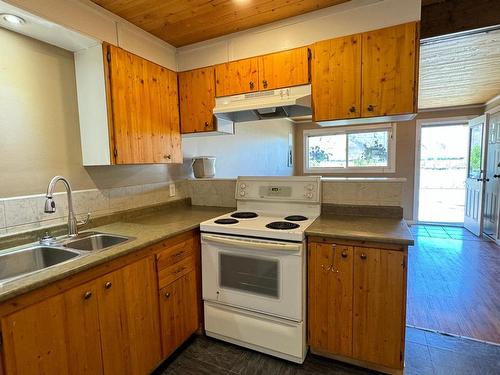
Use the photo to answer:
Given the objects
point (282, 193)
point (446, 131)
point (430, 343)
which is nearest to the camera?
point (430, 343)

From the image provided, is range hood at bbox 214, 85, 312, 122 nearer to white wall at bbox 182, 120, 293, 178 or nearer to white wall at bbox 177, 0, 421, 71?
white wall at bbox 177, 0, 421, 71

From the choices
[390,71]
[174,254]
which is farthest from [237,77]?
[174,254]

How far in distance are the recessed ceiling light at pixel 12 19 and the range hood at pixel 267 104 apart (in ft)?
4.27

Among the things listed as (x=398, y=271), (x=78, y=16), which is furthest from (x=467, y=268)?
(x=78, y=16)

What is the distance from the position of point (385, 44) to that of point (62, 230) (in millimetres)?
2454

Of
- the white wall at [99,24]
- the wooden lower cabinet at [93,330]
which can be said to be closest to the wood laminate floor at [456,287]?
the wooden lower cabinet at [93,330]

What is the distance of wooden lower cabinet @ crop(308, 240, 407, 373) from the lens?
162 centimetres

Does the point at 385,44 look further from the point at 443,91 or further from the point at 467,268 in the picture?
the point at 443,91

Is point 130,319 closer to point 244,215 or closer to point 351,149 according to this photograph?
point 244,215

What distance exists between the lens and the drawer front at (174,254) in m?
1.72

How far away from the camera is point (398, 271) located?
5.21 ft

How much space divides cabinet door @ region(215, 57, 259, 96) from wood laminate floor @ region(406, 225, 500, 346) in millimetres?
2351

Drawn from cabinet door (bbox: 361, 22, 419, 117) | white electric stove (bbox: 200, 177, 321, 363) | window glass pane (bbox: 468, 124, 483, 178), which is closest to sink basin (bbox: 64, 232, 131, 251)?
white electric stove (bbox: 200, 177, 321, 363)

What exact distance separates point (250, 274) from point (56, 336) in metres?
1.10
